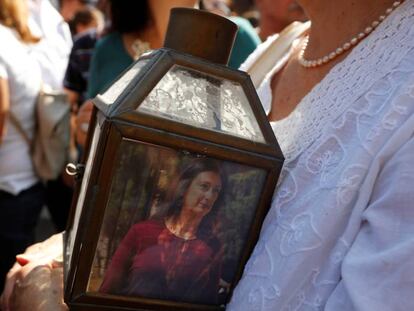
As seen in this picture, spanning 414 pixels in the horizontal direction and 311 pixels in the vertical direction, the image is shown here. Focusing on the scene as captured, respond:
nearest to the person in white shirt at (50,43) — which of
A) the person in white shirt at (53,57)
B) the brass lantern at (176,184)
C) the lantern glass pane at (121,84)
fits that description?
the person in white shirt at (53,57)

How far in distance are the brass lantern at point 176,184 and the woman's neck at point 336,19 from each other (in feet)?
0.85

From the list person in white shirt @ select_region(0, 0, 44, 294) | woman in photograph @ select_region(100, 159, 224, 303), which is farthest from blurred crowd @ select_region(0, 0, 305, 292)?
woman in photograph @ select_region(100, 159, 224, 303)

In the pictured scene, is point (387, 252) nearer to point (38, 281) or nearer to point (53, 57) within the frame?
point (38, 281)

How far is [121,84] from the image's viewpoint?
37.3 inches

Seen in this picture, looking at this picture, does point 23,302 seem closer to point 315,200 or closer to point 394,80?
point 315,200

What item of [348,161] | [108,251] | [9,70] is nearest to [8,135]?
[9,70]

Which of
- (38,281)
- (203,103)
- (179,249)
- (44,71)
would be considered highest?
(203,103)

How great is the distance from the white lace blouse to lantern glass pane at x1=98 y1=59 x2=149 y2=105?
11.4 inches

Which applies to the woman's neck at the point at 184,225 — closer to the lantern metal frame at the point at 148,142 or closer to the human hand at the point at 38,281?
the lantern metal frame at the point at 148,142

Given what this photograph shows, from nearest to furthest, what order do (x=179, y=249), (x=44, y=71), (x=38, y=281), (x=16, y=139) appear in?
1. (x=179, y=249)
2. (x=38, y=281)
3. (x=16, y=139)
4. (x=44, y=71)

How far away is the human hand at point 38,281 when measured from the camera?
101 cm

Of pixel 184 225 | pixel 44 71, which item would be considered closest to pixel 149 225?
pixel 184 225

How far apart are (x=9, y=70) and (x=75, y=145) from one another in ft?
1.96

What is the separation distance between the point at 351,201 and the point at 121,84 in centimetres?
39
